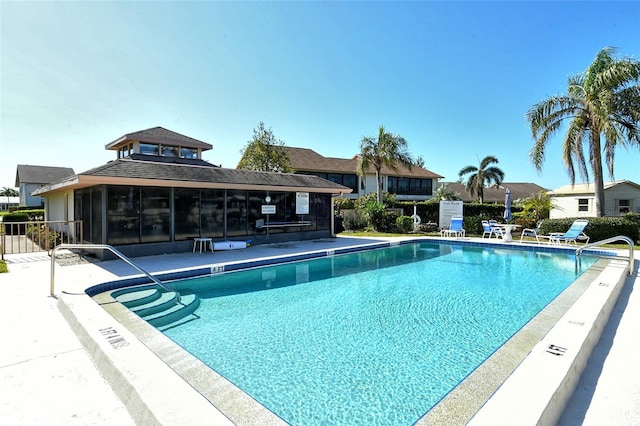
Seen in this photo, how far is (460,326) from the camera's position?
5.62 meters

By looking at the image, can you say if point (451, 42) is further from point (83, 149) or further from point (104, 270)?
point (83, 149)

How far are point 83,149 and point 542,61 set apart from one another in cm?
2590

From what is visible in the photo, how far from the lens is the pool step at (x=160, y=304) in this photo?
5992 mm

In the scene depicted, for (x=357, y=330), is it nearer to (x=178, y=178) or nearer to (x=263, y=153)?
(x=178, y=178)

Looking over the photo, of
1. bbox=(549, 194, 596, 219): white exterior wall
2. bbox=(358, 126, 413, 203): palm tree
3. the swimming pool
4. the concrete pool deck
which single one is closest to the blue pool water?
the swimming pool

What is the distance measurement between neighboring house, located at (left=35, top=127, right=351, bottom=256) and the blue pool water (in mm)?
4062

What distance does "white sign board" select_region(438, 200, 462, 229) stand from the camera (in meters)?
21.0

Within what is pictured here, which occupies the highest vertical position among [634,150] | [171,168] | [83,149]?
[83,149]

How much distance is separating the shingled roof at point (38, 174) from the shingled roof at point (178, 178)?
32279 mm

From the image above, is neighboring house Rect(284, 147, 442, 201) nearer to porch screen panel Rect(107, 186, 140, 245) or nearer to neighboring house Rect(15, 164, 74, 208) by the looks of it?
porch screen panel Rect(107, 186, 140, 245)

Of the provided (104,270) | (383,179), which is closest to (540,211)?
(383,179)

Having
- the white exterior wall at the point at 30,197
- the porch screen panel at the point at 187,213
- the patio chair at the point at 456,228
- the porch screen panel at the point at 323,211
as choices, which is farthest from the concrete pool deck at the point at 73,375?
the white exterior wall at the point at 30,197

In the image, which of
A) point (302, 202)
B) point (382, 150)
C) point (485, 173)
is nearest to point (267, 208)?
point (302, 202)

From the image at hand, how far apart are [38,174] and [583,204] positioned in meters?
56.7
